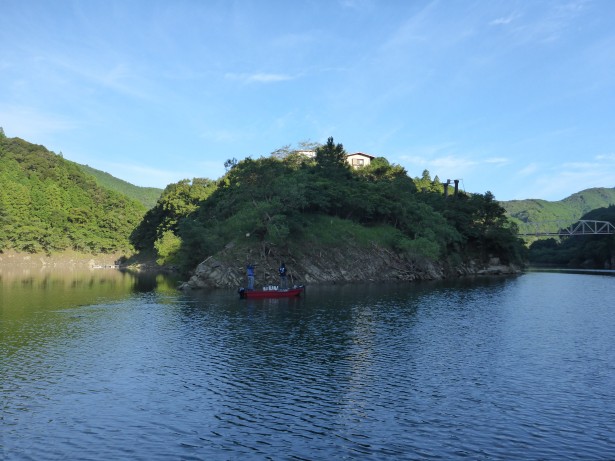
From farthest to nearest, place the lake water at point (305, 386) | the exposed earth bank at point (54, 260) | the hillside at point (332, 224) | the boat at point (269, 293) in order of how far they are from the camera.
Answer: the exposed earth bank at point (54, 260)
the hillside at point (332, 224)
the boat at point (269, 293)
the lake water at point (305, 386)

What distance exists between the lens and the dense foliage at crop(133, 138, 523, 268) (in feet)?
309

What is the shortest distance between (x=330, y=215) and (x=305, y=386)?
89716mm

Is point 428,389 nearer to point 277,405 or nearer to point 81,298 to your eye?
point 277,405

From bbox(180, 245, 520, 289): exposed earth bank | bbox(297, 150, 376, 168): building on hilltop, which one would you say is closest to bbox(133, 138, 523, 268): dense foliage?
bbox(180, 245, 520, 289): exposed earth bank

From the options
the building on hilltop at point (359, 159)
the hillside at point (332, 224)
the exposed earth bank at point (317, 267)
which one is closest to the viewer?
the exposed earth bank at point (317, 267)

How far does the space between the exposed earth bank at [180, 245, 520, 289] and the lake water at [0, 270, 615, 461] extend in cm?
3310

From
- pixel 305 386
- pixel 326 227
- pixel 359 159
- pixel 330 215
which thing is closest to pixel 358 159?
pixel 359 159

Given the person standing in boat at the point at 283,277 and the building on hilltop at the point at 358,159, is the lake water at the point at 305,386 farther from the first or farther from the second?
the building on hilltop at the point at 358,159

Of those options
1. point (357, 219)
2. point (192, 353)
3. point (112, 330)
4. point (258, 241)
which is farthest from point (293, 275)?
point (192, 353)

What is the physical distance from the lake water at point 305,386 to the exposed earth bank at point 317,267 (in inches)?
1303

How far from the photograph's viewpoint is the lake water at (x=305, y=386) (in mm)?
18969

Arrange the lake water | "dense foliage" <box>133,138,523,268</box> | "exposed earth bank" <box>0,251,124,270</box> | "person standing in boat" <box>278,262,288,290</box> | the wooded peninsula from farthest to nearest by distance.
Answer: "exposed earth bank" <box>0,251,124,270</box>, "dense foliage" <box>133,138,523,268</box>, the wooded peninsula, "person standing in boat" <box>278,262,288,290</box>, the lake water

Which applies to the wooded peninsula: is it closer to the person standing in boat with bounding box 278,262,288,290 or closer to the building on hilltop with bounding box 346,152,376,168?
the person standing in boat with bounding box 278,262,288,290

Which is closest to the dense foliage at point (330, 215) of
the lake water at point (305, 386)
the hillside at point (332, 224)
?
the hillside at point (332, 224)
